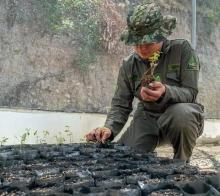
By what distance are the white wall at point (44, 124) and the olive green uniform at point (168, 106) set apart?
1.41m

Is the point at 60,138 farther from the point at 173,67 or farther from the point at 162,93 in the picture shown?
the point at 162,93

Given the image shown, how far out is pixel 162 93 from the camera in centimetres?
259

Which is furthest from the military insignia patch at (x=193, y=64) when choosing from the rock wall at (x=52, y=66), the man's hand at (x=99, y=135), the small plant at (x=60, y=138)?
the rock wall at (x=52, y=66)

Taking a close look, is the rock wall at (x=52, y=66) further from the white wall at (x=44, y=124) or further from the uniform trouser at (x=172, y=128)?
the uniform trouser at (x=172, y=128)

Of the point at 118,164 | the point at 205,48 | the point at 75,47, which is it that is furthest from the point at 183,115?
the point at 205,48

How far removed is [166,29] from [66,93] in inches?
97.7

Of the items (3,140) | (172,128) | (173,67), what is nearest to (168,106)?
(172,128)

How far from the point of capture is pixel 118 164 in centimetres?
203

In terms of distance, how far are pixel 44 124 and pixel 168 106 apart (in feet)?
6.15

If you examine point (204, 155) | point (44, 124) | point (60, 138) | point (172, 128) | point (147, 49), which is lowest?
point (204, 155)

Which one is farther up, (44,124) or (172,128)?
(172,128)

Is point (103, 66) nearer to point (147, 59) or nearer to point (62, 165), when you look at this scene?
point (147, 59)

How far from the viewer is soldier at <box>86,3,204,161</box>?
284 centimetres

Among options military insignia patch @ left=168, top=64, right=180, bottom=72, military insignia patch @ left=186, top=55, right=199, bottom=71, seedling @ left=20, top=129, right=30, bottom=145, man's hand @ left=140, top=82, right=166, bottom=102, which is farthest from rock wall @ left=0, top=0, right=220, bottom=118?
man's hand @ left=140, top=82, right=166, bottom=102
